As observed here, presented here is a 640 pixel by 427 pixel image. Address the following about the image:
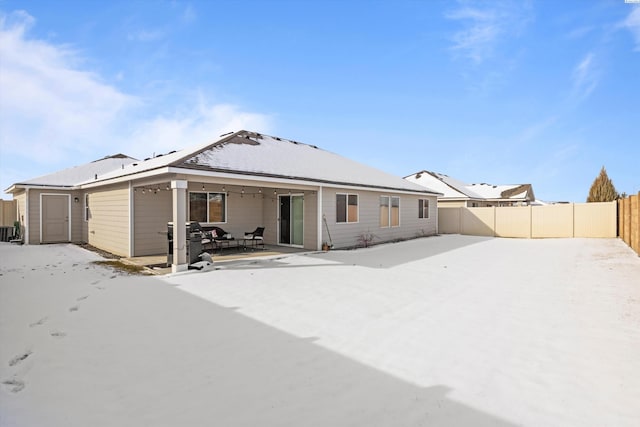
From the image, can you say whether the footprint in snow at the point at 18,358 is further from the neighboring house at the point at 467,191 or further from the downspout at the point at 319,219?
the neighboring house at the point at 467,191

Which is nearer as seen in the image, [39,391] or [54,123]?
[39,391]

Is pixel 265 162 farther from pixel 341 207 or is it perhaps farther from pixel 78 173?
pixel 78 173

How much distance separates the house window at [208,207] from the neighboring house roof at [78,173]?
23.5ft

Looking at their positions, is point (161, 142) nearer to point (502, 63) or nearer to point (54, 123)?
point (54, 123)

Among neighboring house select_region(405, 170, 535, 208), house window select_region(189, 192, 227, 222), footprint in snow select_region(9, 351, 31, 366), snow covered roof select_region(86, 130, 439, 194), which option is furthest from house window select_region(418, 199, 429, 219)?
footprint in snow select_region(9, 351, 31, 366)

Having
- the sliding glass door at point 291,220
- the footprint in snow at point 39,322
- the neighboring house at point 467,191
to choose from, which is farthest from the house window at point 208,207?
the neighboring house at point 467,191

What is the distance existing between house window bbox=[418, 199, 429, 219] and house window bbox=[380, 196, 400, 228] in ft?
8.85

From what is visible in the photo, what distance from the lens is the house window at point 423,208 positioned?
19.0 metres

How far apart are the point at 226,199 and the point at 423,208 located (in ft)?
37.5

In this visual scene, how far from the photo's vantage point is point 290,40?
13.2 meters

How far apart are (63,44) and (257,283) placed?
1028 cm

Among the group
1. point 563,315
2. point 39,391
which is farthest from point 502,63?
point 39,391

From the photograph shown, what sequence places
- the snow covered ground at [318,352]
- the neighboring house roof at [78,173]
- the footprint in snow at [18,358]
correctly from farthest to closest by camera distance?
1. the neighboring house roof at [78,173]
2. the footprint in snow at [18,358]
3. the snow covered ground at [318,352]

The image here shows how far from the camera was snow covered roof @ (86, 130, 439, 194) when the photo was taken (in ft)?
31.2
